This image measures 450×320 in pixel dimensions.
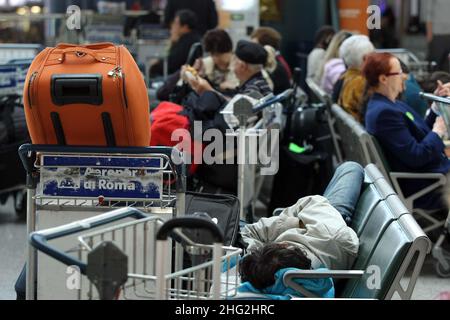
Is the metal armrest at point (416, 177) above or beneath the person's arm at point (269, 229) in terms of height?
beneath

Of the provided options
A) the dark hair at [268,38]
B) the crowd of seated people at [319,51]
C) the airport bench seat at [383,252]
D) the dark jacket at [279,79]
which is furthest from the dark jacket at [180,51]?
the airport bench seat at [383,252]

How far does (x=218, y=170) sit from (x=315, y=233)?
2.56 m

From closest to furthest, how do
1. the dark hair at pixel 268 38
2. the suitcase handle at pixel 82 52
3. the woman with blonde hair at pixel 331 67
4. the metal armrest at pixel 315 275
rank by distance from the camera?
the metal armrest at pixel 315 275, the suitcase handle at pixel 82 52, the woman with blonde hair at pixel 331 67, the dark hair at pixel 268 38

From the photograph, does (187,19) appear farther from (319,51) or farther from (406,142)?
(406,142)

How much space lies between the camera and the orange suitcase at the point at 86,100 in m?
3.29

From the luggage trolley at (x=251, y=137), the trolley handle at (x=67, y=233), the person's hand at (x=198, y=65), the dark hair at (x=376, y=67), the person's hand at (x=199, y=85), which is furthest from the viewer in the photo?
the person's hand at (x=198, y=65)

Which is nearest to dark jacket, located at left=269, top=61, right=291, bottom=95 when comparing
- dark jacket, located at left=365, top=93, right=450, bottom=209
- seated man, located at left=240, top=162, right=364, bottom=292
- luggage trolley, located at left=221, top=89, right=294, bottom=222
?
luggage trolley, located at left=221, top=89, right=294, bottom=222

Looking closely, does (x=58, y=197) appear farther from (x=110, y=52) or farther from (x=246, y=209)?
(x=246, y=209)

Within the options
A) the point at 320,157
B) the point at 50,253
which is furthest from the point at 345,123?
the point at 50,253

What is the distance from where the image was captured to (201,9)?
1083 cm

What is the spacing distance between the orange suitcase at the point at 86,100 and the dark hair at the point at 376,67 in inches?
109

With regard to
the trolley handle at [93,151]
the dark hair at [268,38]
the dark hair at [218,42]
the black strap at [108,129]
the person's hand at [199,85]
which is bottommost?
the person's hand at [199,85]

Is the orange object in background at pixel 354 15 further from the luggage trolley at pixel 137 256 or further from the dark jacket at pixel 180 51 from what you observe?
the luggage trolley at pixel 137 256

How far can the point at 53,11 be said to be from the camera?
16.6 meters
